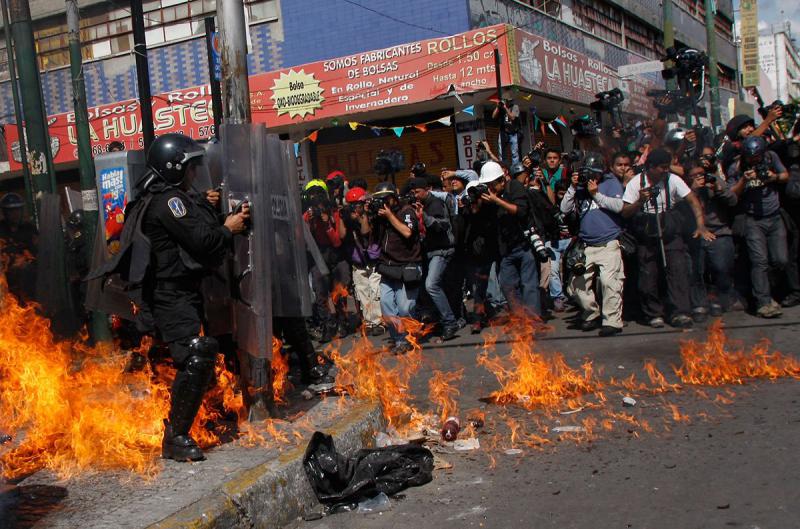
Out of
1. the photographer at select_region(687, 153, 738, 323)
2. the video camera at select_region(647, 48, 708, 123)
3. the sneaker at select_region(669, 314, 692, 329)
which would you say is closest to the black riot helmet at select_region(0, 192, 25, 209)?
the sneaker at select_region(669, 314, 692, 329)

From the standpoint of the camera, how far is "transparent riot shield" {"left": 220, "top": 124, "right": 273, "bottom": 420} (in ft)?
16.2

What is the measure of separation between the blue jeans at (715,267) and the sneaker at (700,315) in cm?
7

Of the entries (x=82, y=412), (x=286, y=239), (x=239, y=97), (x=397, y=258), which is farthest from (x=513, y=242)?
(x=82, y=412)

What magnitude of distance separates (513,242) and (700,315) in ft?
7.01

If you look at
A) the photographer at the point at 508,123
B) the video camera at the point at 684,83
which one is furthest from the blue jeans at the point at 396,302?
the photographer at the point at 508,123

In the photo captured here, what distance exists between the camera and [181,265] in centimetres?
467

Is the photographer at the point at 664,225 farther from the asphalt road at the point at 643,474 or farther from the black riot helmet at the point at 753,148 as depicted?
the asphalt road at the point at 643,474

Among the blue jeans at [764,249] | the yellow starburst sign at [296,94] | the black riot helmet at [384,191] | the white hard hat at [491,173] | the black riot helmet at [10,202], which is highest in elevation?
the yellow starburst sign at [296,94]

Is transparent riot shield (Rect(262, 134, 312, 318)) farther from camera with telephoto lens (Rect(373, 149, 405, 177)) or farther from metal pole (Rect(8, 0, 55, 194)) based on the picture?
camera with telephoto lens (Rect(373, 149, 405, 177))

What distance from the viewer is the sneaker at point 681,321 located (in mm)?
8336

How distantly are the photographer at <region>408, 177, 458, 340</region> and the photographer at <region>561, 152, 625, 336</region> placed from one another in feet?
4.70

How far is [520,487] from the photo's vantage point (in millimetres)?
4312

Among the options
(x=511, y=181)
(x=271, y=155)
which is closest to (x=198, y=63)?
(x=511, y=181)

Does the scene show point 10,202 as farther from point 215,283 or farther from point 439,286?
point 439,286
